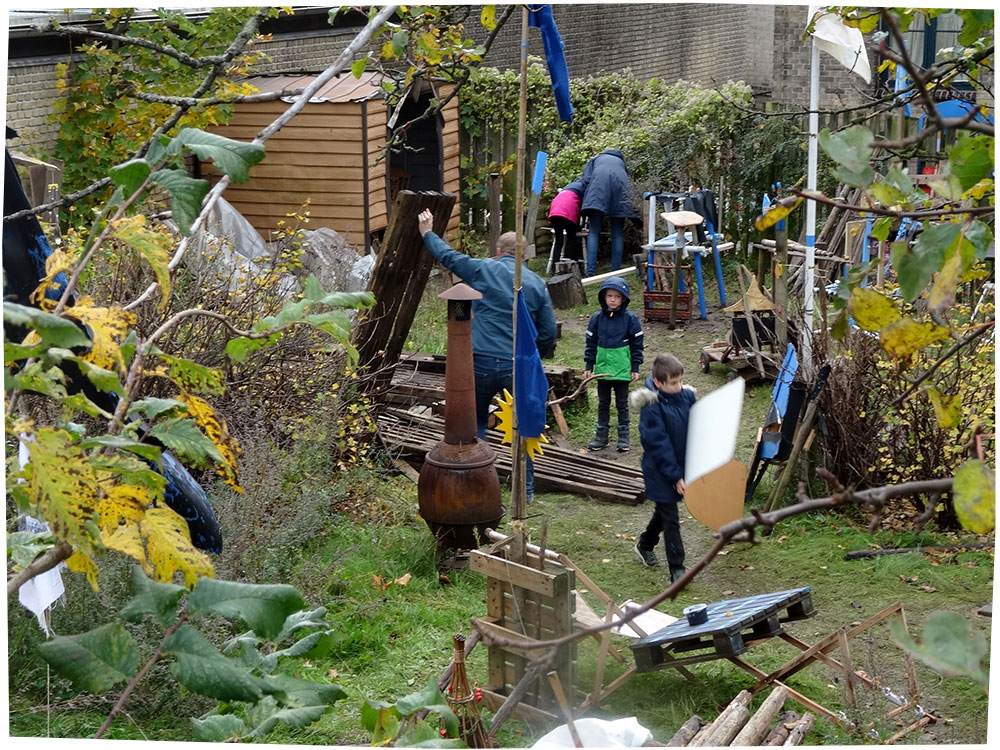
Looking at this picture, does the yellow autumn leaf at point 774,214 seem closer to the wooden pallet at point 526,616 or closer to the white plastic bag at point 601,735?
the white plastic bag at point 601,735

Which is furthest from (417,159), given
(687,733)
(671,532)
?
(687,733)

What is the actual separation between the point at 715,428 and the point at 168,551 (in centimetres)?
180

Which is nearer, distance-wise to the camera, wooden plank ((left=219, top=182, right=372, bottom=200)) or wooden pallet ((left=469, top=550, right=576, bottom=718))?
wooden pallet ((left=469, top=550, right=576, bottom=718))

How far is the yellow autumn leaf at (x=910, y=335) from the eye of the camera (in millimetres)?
1575

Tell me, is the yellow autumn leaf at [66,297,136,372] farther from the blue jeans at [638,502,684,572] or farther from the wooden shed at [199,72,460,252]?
the wooden shed at [199,72,460,252]

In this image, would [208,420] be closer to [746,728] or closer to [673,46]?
[746,728]

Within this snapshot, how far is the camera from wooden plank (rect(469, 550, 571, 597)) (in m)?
4.00

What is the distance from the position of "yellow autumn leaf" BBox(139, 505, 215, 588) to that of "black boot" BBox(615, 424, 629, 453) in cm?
605

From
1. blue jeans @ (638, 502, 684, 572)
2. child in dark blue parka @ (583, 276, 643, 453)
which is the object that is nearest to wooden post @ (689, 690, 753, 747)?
blue jeans @ (638, 502, 684, 572)

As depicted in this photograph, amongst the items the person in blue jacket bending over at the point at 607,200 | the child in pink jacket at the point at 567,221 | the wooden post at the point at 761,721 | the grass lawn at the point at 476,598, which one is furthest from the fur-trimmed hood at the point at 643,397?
the child in pink jacket at the point at 567,221

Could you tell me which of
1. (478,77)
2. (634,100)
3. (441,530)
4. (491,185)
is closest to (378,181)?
(491,185)

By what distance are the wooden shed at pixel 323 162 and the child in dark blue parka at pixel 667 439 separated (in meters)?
5.97

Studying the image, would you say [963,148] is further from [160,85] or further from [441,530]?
[160,85]

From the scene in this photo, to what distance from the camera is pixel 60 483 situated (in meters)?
1.55
